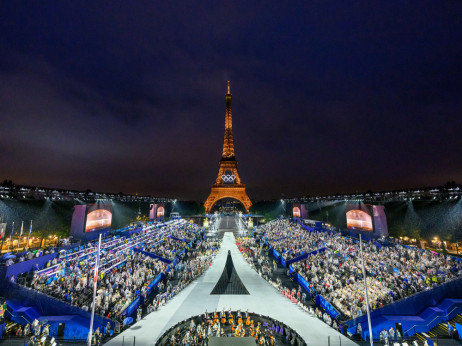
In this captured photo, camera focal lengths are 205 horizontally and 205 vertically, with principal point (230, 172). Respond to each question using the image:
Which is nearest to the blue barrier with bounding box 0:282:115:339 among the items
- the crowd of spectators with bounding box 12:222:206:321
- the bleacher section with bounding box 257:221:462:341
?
the crowd of spectators with bounding box 12:222:206:321

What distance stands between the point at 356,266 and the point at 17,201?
40830mm

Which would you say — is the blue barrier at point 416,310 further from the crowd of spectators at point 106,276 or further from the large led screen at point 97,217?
the large led screen at point 97,217

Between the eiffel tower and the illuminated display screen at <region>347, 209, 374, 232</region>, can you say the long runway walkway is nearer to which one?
the illuminated display screen at <region>347, 209, 374, 232</region>

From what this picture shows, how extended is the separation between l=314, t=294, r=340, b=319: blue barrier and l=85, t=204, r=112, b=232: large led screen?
30.5 meters

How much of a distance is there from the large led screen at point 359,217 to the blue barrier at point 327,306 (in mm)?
22487

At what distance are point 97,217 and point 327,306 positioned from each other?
3361cm

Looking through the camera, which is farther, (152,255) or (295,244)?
(295,244)

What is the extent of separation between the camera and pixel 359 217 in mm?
35219

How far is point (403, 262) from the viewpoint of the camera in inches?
712

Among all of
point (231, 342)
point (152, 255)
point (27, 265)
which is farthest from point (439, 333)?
point (27, 265)

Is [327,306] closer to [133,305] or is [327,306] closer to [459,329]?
[459,329]

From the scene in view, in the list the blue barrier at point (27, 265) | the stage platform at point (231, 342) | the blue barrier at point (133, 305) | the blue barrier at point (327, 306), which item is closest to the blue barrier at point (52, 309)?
the blue barrier at point (27, 265)

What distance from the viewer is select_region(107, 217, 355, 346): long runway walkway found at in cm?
1102

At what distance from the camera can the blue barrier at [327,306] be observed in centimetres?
1303
